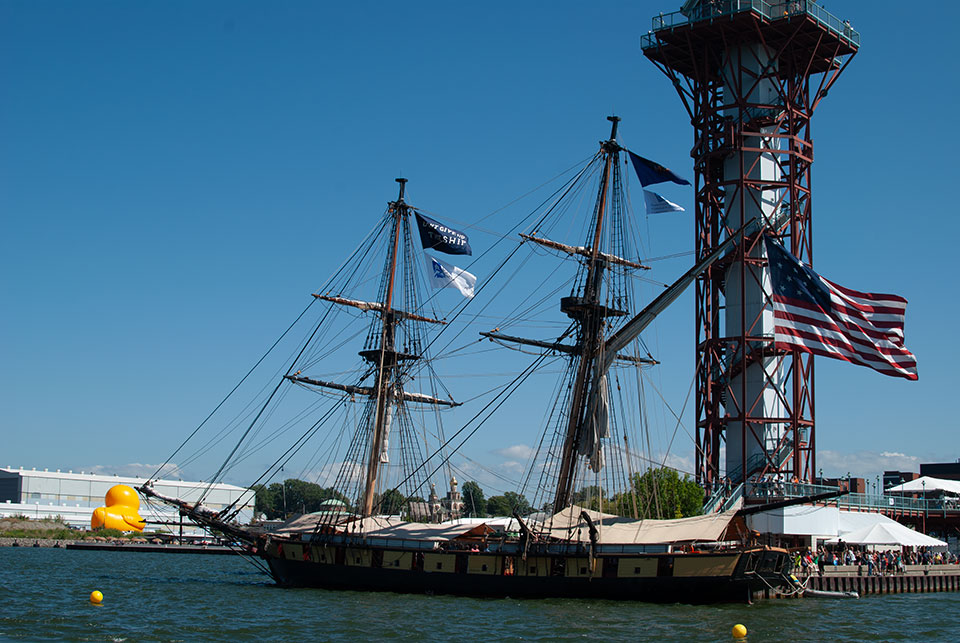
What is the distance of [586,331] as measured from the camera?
5812 centimetres

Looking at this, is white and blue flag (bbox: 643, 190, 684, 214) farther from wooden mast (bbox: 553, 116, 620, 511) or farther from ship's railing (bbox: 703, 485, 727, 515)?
ship's railing (bbox: 703, 485, 727, 515)

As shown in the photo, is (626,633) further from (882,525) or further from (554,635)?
(882,525)

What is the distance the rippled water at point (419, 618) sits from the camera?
37.4 m

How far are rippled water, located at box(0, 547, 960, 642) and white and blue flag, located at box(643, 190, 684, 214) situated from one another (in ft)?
70.1

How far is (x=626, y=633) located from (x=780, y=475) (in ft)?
91.2

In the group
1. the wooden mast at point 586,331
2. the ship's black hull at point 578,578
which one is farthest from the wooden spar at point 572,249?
the ship's black hull at point 578,578

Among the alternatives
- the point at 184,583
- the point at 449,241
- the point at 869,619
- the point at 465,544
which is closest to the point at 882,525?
the point at 869,619

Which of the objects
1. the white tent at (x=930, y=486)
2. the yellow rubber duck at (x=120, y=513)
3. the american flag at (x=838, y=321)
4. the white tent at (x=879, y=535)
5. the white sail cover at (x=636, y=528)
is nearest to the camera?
the white sail cover at (x=636, y=528)

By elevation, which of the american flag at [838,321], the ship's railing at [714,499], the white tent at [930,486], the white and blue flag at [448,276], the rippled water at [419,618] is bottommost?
the rippled water at [419,618]

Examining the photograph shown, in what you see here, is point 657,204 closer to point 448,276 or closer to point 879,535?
point 448,276

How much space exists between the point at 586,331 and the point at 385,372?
14.8 metres

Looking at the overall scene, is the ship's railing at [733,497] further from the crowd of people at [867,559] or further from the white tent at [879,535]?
the white tent at [879,535]

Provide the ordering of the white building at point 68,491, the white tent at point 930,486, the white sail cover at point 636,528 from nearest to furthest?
the white sail cover at point 636,528 < the white tent at point 930,486 < the white building at point 68,491

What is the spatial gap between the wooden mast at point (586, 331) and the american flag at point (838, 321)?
10.2m
